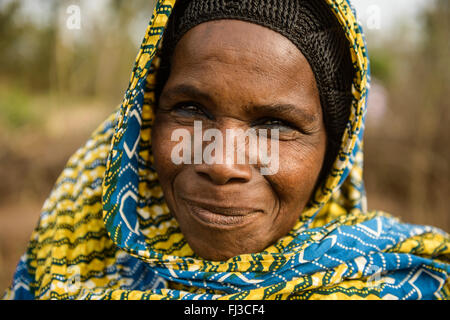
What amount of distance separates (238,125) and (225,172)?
199 mm

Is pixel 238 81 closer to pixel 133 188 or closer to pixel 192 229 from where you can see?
pixel 192 229

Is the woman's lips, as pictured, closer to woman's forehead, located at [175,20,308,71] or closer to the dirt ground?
woman's forehead, located at [175,20,308,71]

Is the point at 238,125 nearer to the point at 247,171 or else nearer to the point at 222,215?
the point at 247,171

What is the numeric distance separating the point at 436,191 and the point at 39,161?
7247 mm

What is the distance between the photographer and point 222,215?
1.29 metres

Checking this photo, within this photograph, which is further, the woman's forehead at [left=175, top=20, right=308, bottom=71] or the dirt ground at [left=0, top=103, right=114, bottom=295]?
the dirt ground at [left=0, top=103, right=114, bottom=295]

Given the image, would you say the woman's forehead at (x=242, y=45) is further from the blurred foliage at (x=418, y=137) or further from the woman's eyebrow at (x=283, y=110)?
the blurred foliage at (x=418, y=137)

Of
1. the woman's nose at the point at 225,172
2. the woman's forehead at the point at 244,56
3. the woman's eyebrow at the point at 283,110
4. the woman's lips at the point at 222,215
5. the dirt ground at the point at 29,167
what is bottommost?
the woman's lips at the point at 222,215

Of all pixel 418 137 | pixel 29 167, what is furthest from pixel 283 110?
pixel 29 167

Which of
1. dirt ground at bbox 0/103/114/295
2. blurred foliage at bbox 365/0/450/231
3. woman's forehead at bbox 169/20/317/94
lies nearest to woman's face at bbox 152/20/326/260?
woman's forehead at bbox 169/20/317/94

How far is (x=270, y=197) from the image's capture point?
53.2 inches

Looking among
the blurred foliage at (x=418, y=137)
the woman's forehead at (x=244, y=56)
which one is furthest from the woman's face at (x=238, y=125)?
the blurred foliage at (x=418, y=137)

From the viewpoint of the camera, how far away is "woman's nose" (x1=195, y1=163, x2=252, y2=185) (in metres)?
1.22

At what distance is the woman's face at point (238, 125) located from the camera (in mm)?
1262
